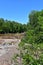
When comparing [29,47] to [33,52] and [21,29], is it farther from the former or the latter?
[21,29]

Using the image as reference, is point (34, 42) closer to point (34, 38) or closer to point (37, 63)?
point (34, 38)

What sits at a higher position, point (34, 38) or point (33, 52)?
A: point (34, 38)

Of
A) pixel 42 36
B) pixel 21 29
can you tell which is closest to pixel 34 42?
pixel 42 36

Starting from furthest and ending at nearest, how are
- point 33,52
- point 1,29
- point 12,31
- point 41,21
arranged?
point 12,31 → point 1,29 → point 33,52 → point 41,21

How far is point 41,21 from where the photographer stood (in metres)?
5.10

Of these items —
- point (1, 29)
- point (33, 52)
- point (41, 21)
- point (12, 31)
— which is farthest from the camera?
point (12, 31)

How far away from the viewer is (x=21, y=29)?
12719 centimetres

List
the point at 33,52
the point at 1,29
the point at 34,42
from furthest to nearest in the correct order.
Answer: the point at 1,29 < the point at 33,52 < the point at 34,42

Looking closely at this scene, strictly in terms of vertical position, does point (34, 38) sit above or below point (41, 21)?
below

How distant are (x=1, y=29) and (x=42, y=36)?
101444 millimetres

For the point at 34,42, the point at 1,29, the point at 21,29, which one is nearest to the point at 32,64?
the point at 34,42

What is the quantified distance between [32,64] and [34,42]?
0.61 metres

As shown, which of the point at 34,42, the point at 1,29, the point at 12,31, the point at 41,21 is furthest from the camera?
the point at 12,31

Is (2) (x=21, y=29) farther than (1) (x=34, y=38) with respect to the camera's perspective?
Yes
